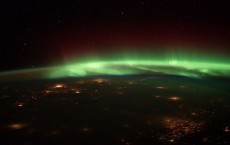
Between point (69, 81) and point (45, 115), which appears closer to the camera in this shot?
point (45, 115)

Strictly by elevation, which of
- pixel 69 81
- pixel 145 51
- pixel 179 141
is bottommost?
pixel 179 141

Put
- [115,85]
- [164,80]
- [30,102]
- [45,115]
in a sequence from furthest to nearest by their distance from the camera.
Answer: [164,80]
[115,85]
[30,102]
[45,115]

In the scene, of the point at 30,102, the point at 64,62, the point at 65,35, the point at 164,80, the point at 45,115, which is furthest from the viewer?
the point at 64,62

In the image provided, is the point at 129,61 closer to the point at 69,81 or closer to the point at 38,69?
the point at 38,69

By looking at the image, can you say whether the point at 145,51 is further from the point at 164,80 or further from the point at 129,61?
the point at 164,80

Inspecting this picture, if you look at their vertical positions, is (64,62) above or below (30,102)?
above

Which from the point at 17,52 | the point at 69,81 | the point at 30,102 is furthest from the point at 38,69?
the point at 30,102
